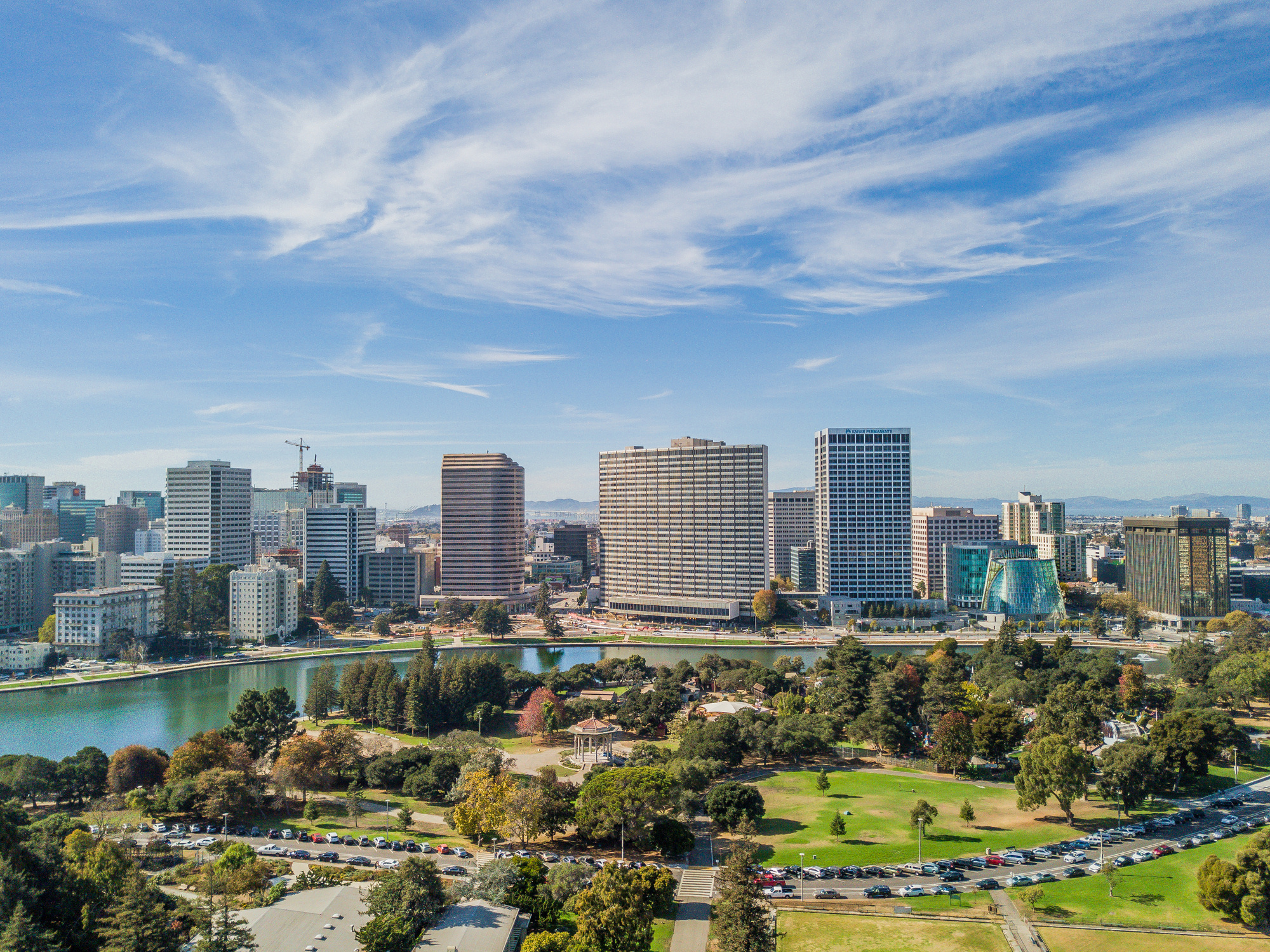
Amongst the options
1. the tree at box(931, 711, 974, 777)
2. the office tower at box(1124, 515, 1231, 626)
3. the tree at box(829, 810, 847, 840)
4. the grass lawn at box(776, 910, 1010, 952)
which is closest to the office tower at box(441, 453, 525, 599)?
the tree at box(931, 711, 974, 777)

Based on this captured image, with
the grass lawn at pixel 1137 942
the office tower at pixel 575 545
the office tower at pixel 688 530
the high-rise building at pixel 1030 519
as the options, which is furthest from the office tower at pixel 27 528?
the high-rise building at pixel 1030 519

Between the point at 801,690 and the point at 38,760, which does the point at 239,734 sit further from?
the point at 801,690

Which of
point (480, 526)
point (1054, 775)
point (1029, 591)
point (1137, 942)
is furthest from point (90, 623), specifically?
point (1029, 591)

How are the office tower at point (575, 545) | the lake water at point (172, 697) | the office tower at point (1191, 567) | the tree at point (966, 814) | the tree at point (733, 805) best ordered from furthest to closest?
the office tower at point (575, 545)
the office tower at point (1191, 567)
the lake water at point (172, 697)
the tree at point (966, 814)
the tree at point (733, 805)

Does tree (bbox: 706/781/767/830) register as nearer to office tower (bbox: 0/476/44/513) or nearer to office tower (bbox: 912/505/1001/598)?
office tower (bbox: 912/505/1001/598)

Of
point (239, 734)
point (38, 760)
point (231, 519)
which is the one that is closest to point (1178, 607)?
point (239, 734)

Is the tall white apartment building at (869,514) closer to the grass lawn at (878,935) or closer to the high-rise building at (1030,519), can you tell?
the high-rise building at (1030,519)
